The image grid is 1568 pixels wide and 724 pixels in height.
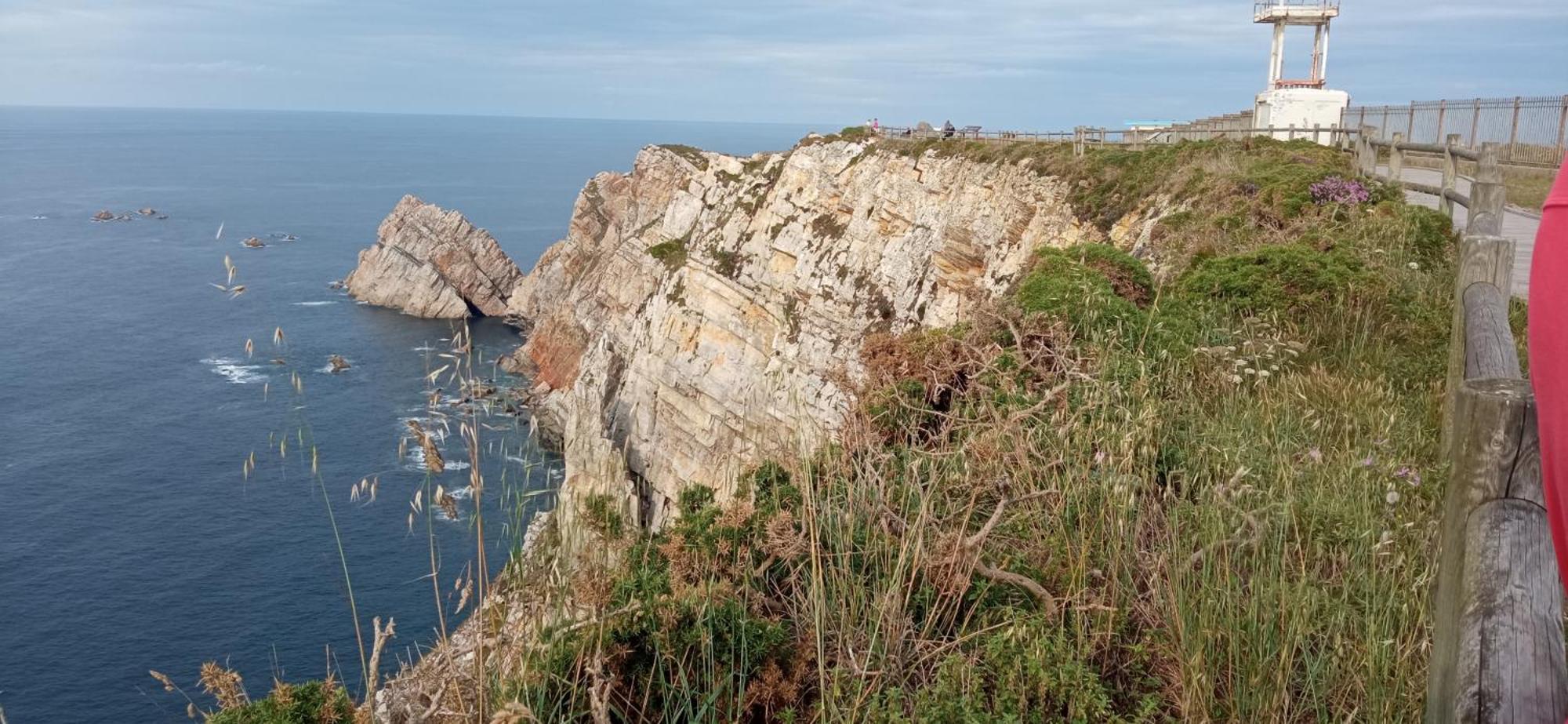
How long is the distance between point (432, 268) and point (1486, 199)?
8889cm

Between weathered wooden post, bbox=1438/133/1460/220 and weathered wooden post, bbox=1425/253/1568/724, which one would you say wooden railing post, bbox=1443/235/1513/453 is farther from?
weathered wooden post, bbox=1438/133/1460/220

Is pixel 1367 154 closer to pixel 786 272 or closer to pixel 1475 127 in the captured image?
pixel 1475 127

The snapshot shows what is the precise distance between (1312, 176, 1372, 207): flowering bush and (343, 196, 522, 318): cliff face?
78.8 metres

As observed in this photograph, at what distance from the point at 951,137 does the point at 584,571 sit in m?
42.6

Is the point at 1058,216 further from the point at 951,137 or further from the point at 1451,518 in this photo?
the point at 1451,518

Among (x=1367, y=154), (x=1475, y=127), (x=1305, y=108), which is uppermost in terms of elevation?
(x=1305, y=108)

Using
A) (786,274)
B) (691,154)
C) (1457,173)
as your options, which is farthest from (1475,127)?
(691,154)

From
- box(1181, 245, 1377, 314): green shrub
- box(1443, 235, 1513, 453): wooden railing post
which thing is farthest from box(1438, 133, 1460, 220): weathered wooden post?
box(1443, 235, 1513, 453): wooden railing post

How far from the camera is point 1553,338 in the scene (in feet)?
3.78

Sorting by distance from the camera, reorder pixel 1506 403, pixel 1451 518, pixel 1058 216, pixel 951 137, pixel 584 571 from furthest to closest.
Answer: pixel 951 137 → pixel 1058 216 → pixel 584 571 → pixel 1451 518 → pixel 1506 403

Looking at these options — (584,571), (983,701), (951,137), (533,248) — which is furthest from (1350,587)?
(533,248)

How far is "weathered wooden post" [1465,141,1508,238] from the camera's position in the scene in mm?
7043

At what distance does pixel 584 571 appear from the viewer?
15.3 ft

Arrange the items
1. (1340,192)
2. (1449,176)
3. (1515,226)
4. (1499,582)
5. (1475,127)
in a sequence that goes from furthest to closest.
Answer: (1475,127)
(1340,192)
(1515,226)
(1449,176)
(1499,582)
